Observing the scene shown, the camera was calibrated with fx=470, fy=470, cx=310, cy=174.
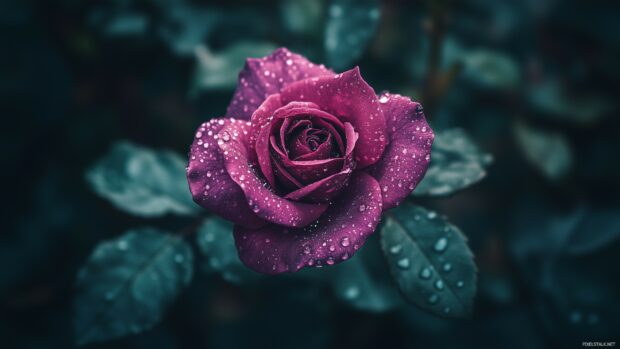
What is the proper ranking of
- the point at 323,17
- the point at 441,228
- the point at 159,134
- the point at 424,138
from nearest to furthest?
1. the point at 424,138
2. the point at 441,228
3. the point at 323,17
4. the point at 159,134

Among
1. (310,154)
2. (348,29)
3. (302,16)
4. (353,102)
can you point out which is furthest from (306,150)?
(302,16)

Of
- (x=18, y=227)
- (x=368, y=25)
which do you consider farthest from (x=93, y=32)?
(x=368, y=25)

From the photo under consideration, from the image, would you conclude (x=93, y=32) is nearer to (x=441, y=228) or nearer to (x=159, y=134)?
(x=159, y=134)

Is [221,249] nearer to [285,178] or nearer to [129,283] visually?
[129,283]

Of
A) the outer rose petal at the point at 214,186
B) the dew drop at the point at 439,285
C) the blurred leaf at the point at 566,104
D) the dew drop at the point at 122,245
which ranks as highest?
the outer rose petal at the point at 214,186

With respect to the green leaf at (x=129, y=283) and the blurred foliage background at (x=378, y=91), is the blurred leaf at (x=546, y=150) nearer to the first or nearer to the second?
the blurred foliage background at (x=378, y=91)

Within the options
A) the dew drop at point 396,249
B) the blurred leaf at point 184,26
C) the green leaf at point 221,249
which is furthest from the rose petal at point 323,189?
the blurred leaf at point 184,26
